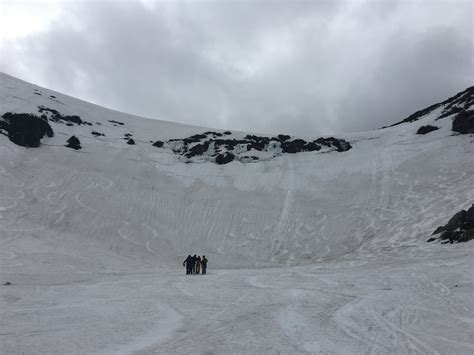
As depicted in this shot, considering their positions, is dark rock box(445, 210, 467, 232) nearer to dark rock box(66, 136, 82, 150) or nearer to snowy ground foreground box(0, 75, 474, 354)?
snowy ground foreground box(0, 75, 474, 354)

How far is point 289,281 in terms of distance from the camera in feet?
54.6

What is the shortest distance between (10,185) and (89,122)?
25.2 metres

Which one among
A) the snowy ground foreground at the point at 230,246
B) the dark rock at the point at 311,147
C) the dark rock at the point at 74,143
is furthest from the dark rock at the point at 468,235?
the dark rock at the point at 74,143

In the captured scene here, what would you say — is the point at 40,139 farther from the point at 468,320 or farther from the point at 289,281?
the point at 468,320

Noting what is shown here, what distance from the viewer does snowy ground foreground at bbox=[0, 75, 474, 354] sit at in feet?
Result: 27.3

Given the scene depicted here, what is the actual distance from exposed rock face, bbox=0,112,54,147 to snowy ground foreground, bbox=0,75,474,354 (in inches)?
51.3

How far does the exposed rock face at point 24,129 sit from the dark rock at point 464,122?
46.3 meters

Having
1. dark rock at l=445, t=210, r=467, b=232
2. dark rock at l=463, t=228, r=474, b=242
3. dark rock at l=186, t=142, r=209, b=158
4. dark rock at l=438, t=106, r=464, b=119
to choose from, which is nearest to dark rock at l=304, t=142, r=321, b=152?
dark rock at l=186, t=142, r=209, b=158

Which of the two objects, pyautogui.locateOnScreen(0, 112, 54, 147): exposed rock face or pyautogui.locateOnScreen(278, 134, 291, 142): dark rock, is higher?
pyautogui.locateOnScreen(278, 134, 291, 142): dark rock

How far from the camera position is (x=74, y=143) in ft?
144

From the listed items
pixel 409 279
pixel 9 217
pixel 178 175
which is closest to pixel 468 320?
pixel 409 279

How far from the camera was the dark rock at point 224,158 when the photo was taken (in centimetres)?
4695

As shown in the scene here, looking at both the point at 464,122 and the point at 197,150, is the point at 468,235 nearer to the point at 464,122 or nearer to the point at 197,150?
the point at 464,122

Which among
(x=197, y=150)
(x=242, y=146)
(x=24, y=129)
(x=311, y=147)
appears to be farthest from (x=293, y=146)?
(x=24, y=129)
